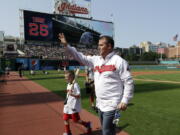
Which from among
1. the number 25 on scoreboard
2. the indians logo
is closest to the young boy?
the number 25 on scoreboard

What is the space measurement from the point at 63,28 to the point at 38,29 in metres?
5.82

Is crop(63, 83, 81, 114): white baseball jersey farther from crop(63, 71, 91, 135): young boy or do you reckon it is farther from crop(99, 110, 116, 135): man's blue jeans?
crop(99, 110, 116, 135): man's blue jeans

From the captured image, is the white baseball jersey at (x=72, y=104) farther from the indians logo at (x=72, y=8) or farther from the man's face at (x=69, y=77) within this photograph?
the indians logo at (x=72, y=8)

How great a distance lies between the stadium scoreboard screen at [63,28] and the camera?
42.8 metres

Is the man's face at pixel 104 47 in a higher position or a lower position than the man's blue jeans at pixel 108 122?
higher

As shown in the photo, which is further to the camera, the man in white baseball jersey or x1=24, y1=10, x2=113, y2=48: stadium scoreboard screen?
x1=24, y1=10, x2=113, y2=48: stadium scoreboard screen

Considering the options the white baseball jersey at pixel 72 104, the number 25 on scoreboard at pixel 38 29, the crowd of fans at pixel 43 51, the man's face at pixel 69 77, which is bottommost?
the white baseball jersey at pixel 72 104

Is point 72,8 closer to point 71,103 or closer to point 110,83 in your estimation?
point 71,103

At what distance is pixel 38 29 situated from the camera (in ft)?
142

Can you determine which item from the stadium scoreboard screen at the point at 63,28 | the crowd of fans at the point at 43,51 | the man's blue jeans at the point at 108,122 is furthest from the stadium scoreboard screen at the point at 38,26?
the man's blue jeans at the point at 108,122

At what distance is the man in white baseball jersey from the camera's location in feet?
9.48

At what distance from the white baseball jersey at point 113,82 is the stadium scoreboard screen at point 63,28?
41.9 metres

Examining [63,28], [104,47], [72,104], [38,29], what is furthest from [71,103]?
[63,28]

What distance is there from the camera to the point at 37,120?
6172mm
